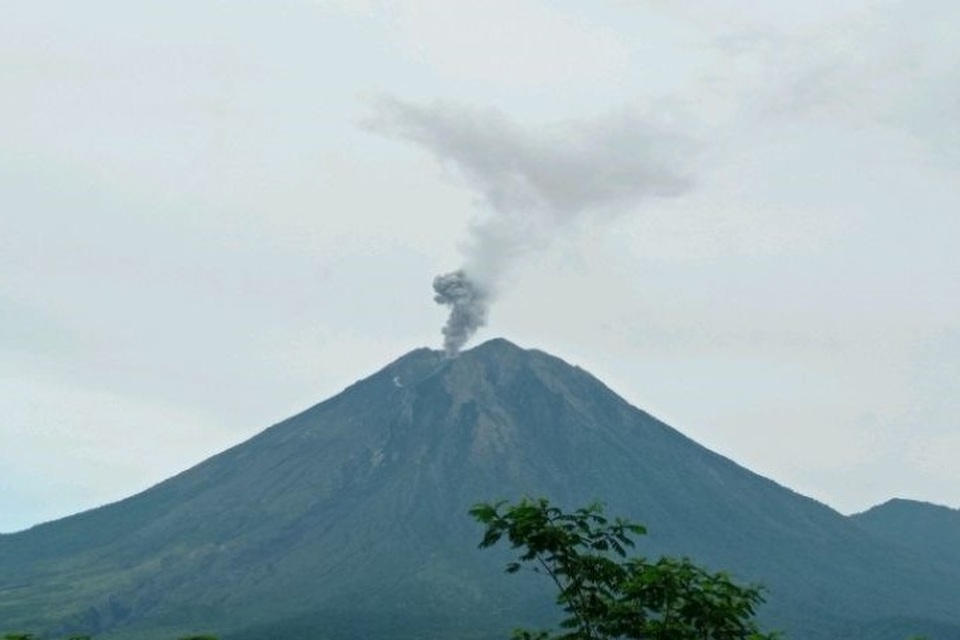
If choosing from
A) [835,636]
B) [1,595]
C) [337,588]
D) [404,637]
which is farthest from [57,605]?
[835,636]

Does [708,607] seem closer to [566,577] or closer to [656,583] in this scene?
[656,583]

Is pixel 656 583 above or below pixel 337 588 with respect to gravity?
below

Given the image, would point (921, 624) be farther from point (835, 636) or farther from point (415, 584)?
point (415, 584)

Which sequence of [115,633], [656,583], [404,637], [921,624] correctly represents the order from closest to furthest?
[656,583], [404,637], [115,633], [921,624]

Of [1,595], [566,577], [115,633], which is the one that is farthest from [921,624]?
[566,577]

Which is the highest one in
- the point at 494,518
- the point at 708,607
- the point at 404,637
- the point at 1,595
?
the point at 1,595

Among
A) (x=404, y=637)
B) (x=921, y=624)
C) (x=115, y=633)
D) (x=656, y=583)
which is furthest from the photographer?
(x=921, y=624)

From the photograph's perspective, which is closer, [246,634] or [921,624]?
[246,634]
